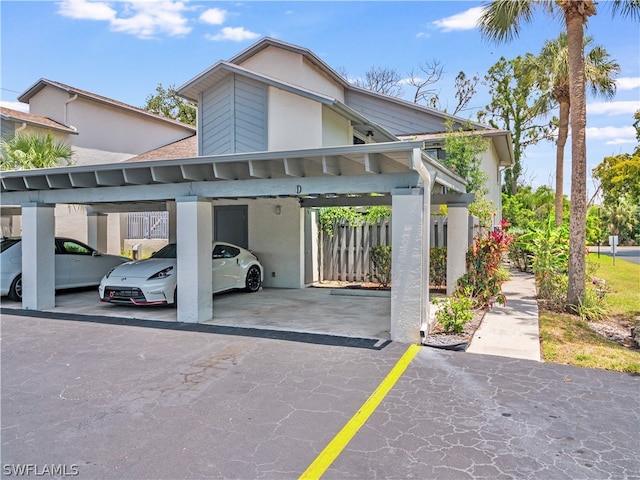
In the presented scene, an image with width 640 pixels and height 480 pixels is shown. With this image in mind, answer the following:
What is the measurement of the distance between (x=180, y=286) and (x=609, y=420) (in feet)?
22.2

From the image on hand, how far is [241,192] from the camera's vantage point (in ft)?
26.3

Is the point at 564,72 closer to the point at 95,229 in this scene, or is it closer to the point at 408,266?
the point at 408,266

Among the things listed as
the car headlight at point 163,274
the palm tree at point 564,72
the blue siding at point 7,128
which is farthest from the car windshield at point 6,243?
the palm tree at point 564,72

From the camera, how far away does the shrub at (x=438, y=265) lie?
1248 cm

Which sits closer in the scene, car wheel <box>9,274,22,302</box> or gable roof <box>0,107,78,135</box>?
car wheel <box>9,274,22,302</box>

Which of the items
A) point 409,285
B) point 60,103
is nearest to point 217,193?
point 409,285

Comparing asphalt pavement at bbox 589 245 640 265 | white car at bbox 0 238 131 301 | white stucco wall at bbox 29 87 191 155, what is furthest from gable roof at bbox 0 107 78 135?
asphalt pavement at bbox 589 245 640 265

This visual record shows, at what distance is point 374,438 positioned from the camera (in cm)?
377

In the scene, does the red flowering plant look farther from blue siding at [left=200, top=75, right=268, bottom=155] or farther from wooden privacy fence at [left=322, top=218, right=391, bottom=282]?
blue siding at [left=200, top=75, right=268, bottom=155]

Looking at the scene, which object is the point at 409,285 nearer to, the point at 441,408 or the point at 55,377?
the point at 441,408

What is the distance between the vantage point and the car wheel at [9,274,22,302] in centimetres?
1054

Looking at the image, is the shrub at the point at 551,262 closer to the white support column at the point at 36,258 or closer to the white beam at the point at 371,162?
the white beam at the point at 371,162

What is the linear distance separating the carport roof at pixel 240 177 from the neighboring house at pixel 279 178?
0.02m

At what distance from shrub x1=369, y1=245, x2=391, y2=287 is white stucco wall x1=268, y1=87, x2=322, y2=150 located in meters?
3.43
